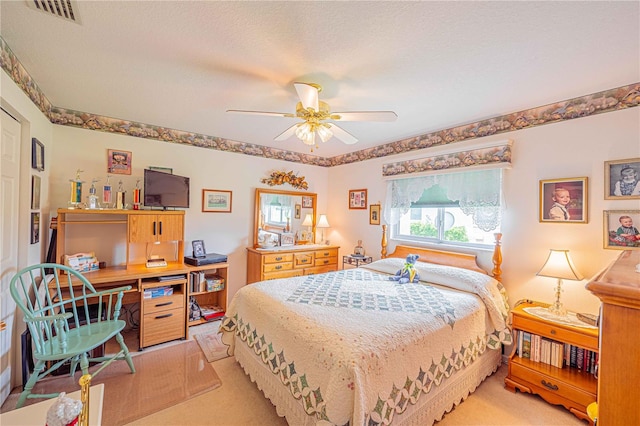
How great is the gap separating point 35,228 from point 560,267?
4467mm

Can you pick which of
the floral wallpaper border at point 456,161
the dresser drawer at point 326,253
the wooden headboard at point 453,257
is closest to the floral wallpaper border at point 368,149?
the floral wallpaper border at point 456,161

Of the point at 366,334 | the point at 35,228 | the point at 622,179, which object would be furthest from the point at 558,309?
the point at 35,228

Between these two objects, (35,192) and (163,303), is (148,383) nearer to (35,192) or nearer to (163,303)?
(163,303)

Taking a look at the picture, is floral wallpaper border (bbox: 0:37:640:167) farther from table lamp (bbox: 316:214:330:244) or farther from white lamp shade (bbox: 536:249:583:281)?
white lamp shade (bbox: 536:249:583:281)

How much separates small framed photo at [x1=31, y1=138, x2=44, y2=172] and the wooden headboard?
381cm

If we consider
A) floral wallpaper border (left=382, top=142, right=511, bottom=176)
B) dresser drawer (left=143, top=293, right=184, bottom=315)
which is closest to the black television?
dresser drawer (left=143, top=293, right=184, bottom=315)

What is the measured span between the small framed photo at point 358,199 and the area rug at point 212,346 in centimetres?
267

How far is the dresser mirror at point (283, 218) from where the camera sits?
4.21m

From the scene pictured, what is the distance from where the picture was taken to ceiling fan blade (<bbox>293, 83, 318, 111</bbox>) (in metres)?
1.75

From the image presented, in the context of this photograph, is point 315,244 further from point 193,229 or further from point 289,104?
point 289,104

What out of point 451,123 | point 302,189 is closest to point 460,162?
point 451,123

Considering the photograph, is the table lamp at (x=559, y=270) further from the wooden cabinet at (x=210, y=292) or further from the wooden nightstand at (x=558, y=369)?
the wooden cabinet at (x=210, y=292)

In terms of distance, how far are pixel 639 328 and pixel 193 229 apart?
3916 millimetres

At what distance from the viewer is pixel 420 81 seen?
81.7 inches
